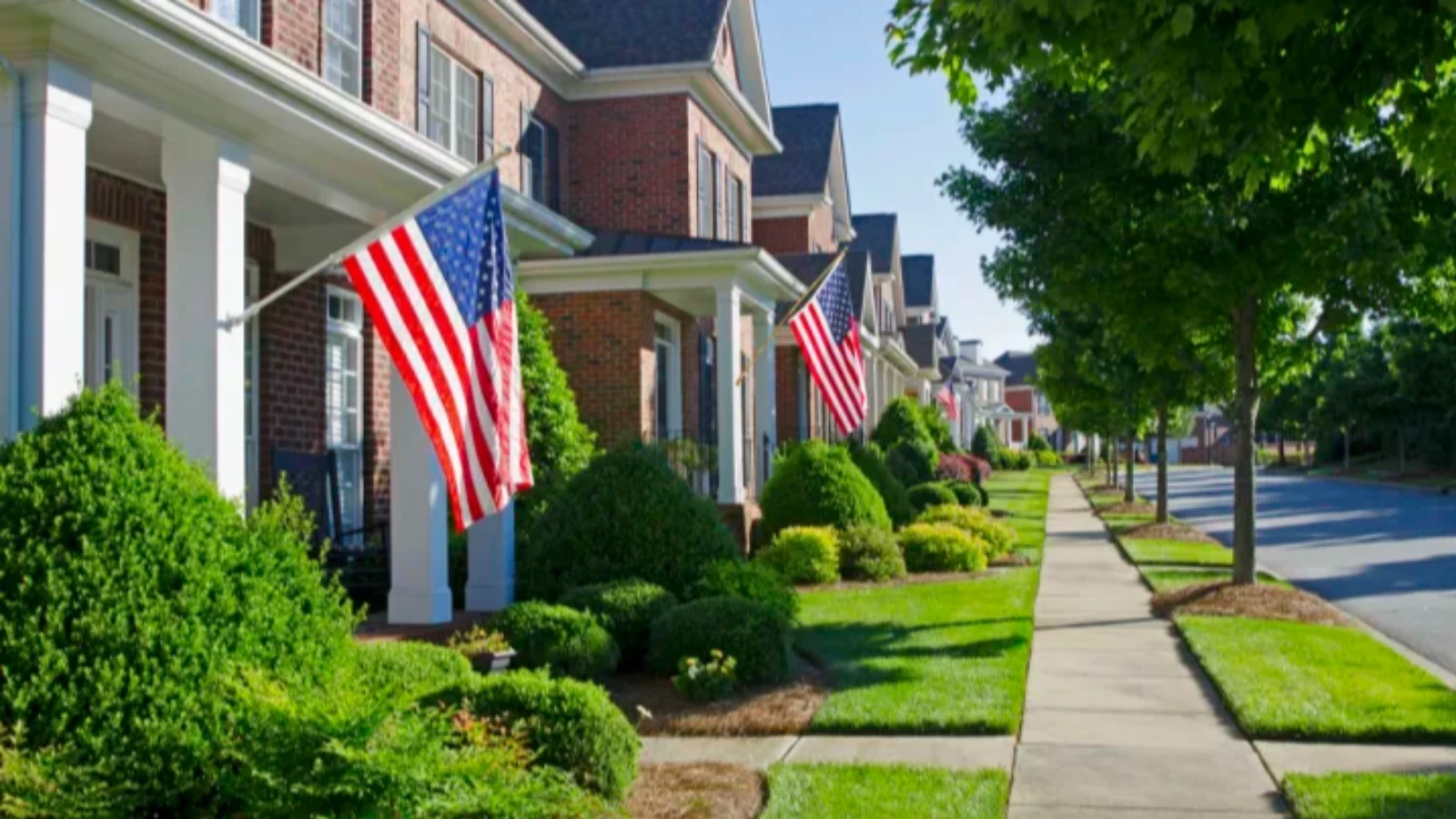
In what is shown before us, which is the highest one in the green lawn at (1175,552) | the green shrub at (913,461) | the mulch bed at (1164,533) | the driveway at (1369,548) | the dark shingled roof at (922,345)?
the dark shingled roof at (922,345)

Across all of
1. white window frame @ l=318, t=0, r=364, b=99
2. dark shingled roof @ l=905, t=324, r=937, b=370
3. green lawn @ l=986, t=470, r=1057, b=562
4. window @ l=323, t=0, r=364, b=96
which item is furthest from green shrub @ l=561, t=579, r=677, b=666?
dark shingled roof @ l=905, t=324, r=937, b=370

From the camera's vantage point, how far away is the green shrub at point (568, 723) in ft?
20.4

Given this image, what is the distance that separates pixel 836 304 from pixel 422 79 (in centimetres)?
617

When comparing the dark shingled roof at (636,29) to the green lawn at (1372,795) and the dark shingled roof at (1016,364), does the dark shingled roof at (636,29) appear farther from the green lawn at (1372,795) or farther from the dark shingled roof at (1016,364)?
the dark shingled roof at (1016,364)

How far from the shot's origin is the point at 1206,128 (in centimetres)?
690

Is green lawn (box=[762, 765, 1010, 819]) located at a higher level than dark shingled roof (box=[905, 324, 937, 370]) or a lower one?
lower

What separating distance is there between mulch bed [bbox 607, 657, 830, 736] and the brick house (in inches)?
85.0

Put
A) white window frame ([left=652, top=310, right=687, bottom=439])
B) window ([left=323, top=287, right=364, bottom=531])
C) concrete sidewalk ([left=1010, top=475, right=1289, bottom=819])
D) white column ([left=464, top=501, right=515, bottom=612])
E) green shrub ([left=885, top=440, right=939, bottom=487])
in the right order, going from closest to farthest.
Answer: concrete sidewalk ([left=1010, top=475, right=1289, bottom=819]) → white column ([left=464, top=501, right=515, bottom=612]) → window ([left=323, top=287, right=364, bottom=531]) → white window frame ([left=652, top=310, right=687, bottom=439]) → green shrub ([left=885, top=440, right=939, bottom=487])

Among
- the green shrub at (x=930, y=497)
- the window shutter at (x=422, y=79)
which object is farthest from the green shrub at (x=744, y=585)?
the green shrub at (x=930, y=497)

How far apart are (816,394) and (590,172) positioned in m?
11.1

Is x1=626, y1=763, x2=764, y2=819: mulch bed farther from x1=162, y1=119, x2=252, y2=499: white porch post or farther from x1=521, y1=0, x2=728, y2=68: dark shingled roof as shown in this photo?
x1=521, y1=0, x2=728, y2=68: dark shingled roof

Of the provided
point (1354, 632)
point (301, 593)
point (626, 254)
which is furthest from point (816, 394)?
point (301, 593)

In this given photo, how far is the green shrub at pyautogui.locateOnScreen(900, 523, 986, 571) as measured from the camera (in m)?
18.2

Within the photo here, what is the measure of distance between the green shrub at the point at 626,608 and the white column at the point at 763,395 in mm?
9686
